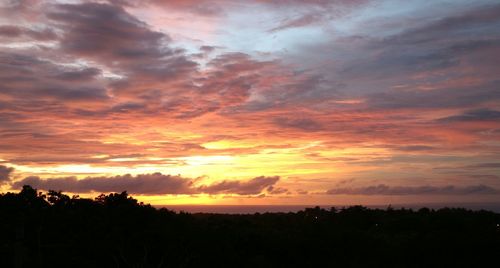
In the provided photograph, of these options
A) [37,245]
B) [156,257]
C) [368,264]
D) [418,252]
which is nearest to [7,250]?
[37,245]

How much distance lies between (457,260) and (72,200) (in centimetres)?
1776

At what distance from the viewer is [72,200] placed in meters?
21.1

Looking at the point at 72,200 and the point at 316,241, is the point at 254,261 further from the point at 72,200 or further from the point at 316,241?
the point at 72,200

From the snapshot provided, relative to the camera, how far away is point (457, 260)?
2406 cm

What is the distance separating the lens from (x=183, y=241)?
72.2 ft

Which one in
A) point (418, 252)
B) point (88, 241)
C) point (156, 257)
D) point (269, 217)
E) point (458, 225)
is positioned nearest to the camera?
point (88, 241)

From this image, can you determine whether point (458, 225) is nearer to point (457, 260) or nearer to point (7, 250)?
point (457, 260)

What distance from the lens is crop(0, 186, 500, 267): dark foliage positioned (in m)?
18.8

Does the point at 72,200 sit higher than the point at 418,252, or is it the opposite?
the point at 72,200

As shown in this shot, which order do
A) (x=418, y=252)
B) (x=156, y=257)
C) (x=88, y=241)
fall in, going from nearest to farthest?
(x=88, y=241) → (x=156, y=257) → (x=418, y=252)

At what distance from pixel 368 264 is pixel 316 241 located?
9.52 feet

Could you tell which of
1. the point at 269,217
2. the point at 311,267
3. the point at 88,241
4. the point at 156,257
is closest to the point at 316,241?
the point at 311,267

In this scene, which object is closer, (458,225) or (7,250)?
(7,250)

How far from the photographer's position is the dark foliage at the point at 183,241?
1881cm
